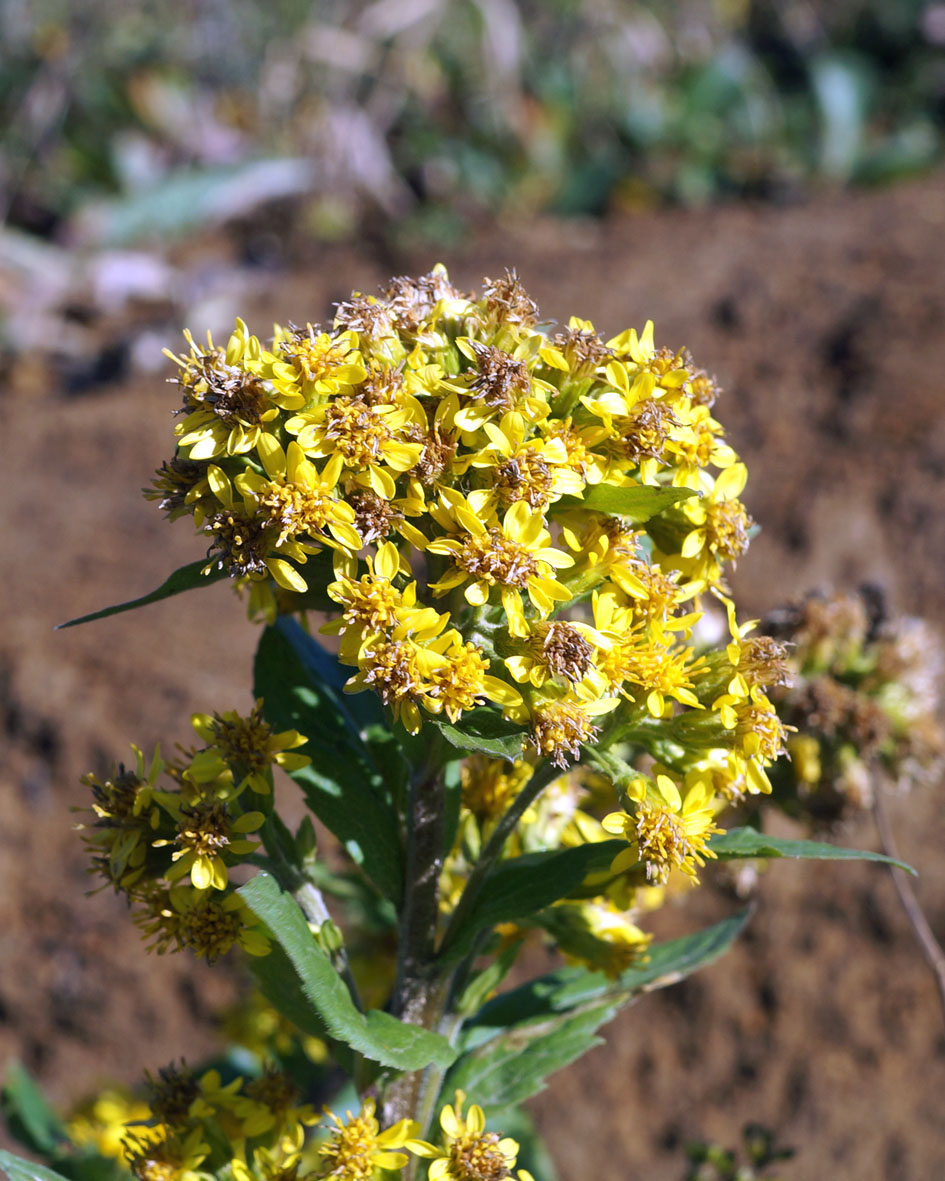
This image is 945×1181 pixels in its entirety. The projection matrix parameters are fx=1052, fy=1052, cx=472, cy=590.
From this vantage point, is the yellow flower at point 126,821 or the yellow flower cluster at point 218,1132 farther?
the yellow flower cluster at point 218,1132

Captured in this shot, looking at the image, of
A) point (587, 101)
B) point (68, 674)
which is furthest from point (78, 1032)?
point (587, 101)

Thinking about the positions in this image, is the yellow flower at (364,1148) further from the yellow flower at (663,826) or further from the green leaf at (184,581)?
the green leaf at (184,581)

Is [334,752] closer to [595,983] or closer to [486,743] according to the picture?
[486,743]

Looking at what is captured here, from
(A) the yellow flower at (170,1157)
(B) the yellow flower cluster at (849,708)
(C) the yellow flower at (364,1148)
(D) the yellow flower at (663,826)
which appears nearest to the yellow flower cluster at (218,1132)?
(A) the yellow flower at (170,1157)

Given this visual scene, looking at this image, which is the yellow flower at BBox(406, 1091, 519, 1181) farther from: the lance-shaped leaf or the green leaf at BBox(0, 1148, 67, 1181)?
the green leaf at BBox(0, 1148, 67, 1181)

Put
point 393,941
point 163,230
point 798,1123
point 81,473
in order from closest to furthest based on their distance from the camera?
point 393,941 < point 798,1123 < point 81,473 < point 163,230

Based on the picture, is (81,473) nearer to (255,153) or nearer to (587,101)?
(255,153)

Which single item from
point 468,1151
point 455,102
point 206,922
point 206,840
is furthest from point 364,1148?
point 455,102
